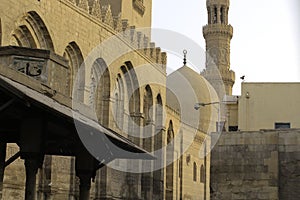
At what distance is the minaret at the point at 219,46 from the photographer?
154 feet

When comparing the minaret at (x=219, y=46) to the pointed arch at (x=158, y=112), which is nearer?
the pointed arch at (x=158, y=112)

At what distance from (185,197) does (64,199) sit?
14.3 meters

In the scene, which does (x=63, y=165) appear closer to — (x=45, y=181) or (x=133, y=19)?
(x=45, y=181)

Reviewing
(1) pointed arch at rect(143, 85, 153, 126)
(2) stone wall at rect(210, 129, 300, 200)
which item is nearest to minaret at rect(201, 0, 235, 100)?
(1) pointed arch at rect(143, 85, 153, 126)

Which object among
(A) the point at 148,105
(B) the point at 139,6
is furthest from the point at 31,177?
(B) the point at 139,6

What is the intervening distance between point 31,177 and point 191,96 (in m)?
32.5

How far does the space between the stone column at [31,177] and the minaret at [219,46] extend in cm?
3967

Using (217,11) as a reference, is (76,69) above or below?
below

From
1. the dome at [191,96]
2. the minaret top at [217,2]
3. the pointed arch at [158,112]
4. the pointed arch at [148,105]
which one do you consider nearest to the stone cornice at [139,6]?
the pointed arch at [158,112]

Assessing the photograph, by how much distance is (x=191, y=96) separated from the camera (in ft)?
129

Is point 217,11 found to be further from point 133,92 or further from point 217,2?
point 133,92

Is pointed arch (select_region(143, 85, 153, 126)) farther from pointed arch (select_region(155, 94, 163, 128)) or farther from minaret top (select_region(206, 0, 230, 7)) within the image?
minaret top (select_region(206, 0, 230, 7))

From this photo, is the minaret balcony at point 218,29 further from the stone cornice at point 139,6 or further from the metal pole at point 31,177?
the metal pole at point 31,177

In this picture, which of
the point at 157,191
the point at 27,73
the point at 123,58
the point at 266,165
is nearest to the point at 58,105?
the point at 27,73
